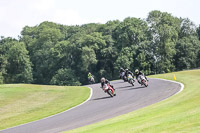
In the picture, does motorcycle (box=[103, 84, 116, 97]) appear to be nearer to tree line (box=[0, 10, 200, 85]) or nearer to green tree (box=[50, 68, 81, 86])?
tree line (box=[0, 10, 200, 85])

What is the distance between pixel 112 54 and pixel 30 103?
175ft

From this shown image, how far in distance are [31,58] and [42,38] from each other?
620 centimetres

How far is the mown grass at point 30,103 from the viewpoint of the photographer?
22.1m

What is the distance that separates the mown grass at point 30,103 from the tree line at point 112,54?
130 ft

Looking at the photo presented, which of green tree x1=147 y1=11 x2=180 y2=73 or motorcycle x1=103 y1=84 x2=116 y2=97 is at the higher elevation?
green tree x1=147 y1=11 x2=180 y2=73

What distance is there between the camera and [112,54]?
80812 millimetres

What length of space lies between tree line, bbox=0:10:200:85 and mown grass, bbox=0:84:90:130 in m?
39.8

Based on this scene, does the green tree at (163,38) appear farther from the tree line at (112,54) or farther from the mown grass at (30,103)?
the mown grass at (30,103)

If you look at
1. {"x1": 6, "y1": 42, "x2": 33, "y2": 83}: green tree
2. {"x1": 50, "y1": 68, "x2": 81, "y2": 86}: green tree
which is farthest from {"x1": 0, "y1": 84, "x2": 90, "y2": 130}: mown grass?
{"x1": 6, "y1": 42, "x2": 33, "y2": 83}: green tree

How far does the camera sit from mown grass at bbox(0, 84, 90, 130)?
22.1m

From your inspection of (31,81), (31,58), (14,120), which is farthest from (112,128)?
(31,58)

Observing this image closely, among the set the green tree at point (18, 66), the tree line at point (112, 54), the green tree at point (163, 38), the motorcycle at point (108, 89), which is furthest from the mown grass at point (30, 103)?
the green tree at point (18, 66)

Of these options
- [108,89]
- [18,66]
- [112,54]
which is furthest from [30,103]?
[18,66]

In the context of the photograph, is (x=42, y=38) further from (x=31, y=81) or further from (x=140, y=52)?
(x=140, y=52)
